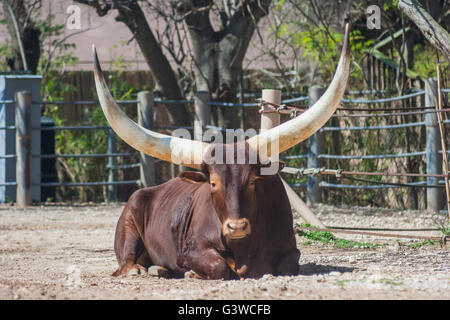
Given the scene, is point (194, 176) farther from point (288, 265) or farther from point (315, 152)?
point (315, 152)

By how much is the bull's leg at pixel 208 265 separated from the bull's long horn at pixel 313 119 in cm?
68

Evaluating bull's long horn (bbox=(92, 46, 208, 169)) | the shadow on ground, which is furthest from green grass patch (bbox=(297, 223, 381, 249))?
bull's long horn (bbox=(92, 46, 208, 169))

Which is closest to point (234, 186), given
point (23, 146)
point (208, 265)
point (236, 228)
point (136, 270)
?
point (236, 228)

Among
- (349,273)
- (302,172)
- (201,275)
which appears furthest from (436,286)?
(302,172)

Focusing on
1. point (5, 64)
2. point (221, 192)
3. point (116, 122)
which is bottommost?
point (221, 192)

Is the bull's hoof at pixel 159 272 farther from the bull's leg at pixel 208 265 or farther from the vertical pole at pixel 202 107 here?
the vertical pole at pixel 202 107

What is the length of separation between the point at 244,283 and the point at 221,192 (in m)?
0.52

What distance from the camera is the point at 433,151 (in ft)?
30.1

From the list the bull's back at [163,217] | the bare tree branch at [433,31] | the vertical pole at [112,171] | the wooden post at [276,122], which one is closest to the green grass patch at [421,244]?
the wooden post at [276,122]

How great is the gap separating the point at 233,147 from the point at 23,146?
255 inches

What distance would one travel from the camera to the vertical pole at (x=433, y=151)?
9.18 meters

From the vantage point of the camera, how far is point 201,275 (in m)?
4.74

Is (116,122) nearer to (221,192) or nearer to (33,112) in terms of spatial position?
(221,192)

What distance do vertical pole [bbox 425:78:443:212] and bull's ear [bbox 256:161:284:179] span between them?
497 cm
